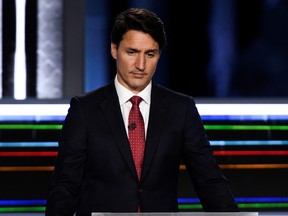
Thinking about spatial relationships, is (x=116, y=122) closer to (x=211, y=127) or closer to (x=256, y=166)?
(x=211, y=127)

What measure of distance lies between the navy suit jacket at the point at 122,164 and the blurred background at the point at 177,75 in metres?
2.15

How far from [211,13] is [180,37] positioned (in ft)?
0.77

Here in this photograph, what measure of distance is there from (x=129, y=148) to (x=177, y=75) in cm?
240

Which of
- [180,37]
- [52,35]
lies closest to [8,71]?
[52,35]

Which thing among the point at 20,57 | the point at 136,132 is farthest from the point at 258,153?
the point at 136,132

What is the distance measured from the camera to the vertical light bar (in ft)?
14.8

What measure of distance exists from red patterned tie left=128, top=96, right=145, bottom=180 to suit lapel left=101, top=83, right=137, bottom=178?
0.10 feet

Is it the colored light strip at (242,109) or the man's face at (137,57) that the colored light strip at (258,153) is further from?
the man's face at (137,57)

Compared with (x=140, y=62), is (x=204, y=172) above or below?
below

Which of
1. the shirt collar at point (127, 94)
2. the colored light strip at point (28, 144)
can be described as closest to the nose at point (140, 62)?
the shirt collar at point (127, 94)

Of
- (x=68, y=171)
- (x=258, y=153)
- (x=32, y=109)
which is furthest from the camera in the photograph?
(x=258, y=153)

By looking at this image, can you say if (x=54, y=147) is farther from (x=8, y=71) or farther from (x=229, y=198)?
(x=229, y=198)

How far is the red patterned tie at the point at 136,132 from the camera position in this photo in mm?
2285

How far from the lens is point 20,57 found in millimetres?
4512
